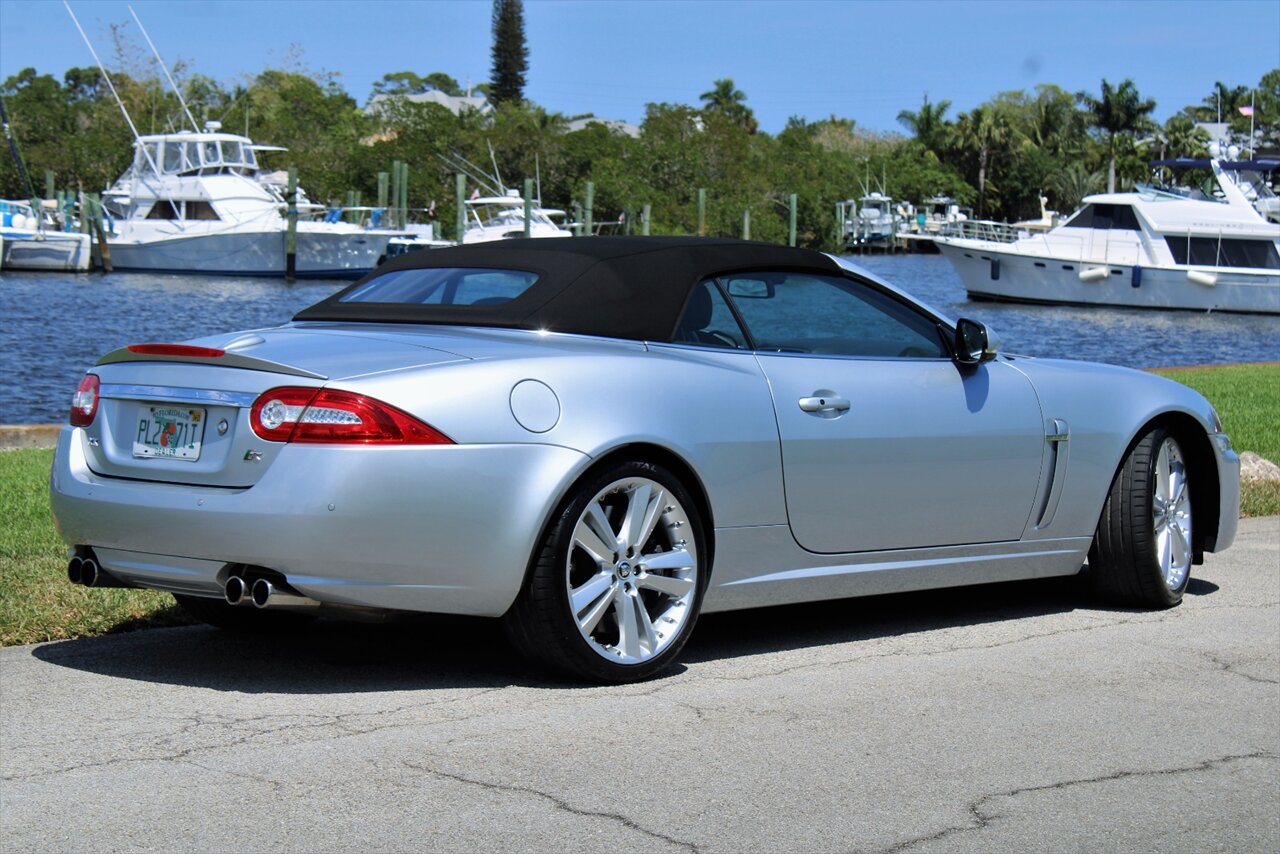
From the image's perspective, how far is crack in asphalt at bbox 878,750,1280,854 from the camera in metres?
3.93

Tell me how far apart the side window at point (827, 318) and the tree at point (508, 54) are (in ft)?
421

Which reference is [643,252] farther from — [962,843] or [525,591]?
[962,843]

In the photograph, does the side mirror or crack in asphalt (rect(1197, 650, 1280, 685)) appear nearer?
crack in asphalt (rect(1197, 650, 1280, 685))

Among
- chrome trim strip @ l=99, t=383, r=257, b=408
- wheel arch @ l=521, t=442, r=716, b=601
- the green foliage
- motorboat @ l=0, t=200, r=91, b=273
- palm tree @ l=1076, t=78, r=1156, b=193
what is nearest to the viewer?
A: chrome trim strip @ l=99, t=383, r=257, b=408

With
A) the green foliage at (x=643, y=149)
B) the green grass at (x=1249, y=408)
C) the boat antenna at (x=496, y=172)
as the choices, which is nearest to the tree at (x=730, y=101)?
the green foliage at (x=643, y=149)

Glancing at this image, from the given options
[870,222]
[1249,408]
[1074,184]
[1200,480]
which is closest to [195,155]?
[1249,408]

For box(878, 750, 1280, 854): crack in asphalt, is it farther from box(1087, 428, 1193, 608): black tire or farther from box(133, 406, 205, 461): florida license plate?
box(133, 406, 205, 461): florida license plate

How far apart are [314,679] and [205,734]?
0.73 m

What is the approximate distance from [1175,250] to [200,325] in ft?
97.6

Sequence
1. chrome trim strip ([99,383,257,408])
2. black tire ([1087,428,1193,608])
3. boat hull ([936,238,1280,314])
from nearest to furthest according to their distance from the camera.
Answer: chrome trim strip ([99,383,257,408]), black tire ([1087,428,1193,608]), boat hull ([936,238,1280,314])

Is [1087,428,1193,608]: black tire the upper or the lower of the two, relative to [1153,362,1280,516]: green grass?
upper

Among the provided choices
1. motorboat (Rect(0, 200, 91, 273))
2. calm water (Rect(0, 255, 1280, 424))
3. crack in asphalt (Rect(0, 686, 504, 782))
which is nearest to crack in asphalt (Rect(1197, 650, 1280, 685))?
crack in asphalt (Rect(0, 686, 504, 782))

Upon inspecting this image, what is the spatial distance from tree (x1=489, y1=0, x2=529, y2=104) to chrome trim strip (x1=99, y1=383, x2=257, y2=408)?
129m

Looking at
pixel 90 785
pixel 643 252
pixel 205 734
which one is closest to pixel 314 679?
pixel 205 734
